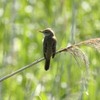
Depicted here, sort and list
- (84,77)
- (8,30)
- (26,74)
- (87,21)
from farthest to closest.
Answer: (87,21) → (8,30) → (26,74) → (84,77)

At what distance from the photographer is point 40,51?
5867mm

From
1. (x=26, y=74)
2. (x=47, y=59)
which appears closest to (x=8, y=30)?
(x=26, y=74)

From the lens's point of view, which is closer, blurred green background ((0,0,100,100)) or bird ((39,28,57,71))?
bird ((39,28,57,71))

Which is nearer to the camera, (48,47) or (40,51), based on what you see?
(48,47)

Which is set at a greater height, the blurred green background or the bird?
the bird

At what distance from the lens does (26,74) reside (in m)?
5.25

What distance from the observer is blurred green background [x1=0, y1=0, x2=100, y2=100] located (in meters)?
4.40

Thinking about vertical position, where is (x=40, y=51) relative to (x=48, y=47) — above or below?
below

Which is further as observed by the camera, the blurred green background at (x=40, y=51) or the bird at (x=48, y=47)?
the blurred green background at (x=40, y=51)

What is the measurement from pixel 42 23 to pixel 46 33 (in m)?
1.29

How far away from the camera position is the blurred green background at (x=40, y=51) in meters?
4.40

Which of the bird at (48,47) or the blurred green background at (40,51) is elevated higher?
the bird at (48,47)

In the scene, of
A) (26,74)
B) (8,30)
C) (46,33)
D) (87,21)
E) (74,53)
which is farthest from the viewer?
(87,21)

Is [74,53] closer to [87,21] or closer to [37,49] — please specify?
[37,49]
